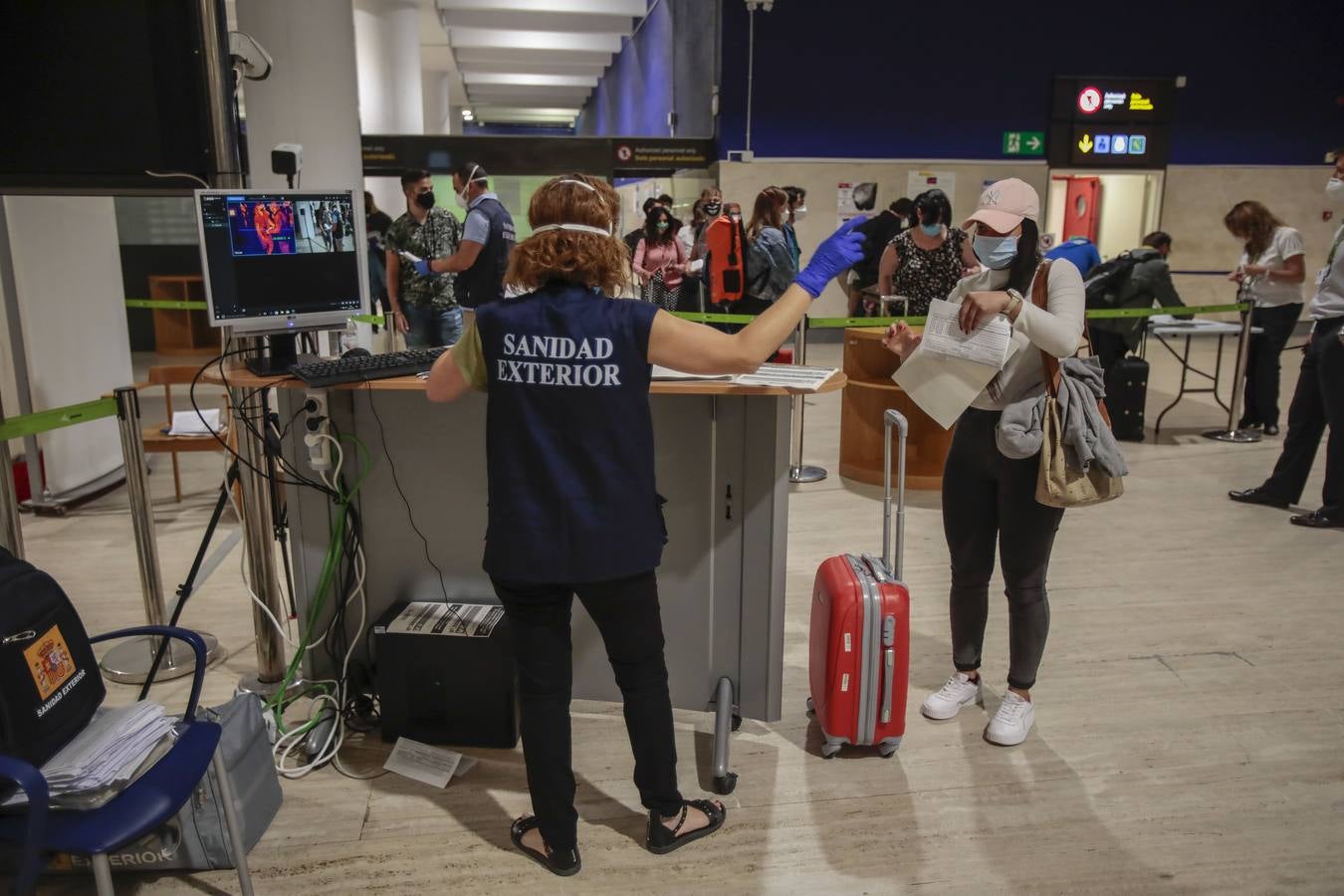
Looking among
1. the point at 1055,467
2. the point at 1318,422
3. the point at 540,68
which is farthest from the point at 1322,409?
the point at 540,68

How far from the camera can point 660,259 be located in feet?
24.0

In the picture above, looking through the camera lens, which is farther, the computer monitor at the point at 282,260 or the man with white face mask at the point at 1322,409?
the man with white face mask at the point at 1322,409

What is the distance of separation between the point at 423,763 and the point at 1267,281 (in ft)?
18.8

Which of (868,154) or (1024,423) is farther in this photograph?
(868,154)

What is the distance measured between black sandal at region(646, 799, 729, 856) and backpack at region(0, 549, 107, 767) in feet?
3.93

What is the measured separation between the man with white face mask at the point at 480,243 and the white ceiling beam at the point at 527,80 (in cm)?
1413

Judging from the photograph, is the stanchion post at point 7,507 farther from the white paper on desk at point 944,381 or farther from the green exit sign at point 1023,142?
the green exit sign at point 1023,142

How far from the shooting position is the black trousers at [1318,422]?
4.30m

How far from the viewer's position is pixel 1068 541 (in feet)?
14.2

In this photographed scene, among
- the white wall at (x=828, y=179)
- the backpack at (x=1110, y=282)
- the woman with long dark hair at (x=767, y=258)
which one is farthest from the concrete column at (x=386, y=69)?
the backpack at (x=1110, y=282)

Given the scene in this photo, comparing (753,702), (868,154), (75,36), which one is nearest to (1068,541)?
(753,702)

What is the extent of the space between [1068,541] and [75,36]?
4.09 meters

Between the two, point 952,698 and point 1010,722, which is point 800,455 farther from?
point 1010,722

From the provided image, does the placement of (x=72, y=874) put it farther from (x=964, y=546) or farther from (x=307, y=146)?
(x=307, y=146)
